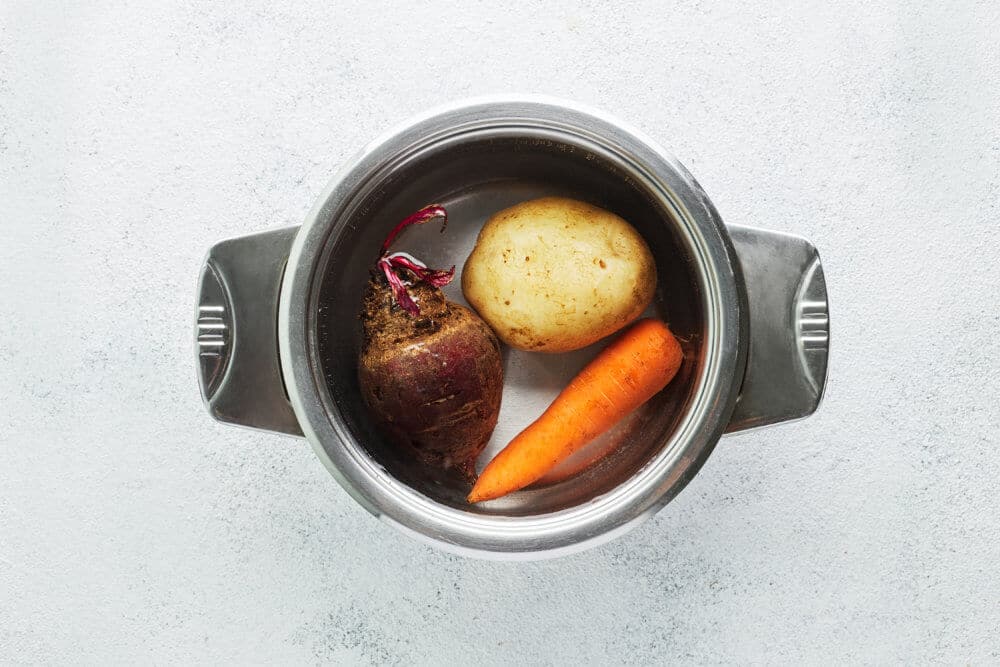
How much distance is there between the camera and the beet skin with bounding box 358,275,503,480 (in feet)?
2.35

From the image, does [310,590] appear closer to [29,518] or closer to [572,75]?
[29,518]

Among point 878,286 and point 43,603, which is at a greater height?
point 878,286

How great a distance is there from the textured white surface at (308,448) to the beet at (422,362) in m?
0.23

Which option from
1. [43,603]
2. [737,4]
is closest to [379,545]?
[43,603]

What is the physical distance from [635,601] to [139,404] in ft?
2.14

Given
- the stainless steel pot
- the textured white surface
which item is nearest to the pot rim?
the stainless steel pot

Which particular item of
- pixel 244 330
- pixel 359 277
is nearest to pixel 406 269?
pixel 359 277

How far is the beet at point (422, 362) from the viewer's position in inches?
28.3

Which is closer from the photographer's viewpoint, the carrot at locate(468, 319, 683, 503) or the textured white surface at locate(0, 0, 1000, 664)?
the carrot at locate(468, 319, 683, 503)

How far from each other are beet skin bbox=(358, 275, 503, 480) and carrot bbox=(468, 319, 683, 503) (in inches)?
2.3

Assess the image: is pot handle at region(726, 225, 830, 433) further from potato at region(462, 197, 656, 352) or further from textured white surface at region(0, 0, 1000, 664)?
textured white surface at region(0, 0, 1000, 664)

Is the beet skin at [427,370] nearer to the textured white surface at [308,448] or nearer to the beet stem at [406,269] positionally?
the beet stem at [406,269]

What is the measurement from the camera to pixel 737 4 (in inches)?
36.8

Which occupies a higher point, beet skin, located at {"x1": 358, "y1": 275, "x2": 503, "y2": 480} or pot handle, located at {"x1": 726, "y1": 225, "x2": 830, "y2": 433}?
pot handle, located at {"x1": 726, "y1": 225, "x2": 830, "y2": 433}
